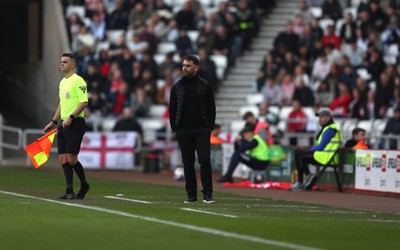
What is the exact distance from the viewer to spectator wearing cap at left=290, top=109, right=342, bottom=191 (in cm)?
2339

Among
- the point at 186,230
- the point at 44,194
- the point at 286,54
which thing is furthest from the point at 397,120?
the point at 186,230

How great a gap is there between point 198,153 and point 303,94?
13.4 metres

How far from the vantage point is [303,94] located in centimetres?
3131

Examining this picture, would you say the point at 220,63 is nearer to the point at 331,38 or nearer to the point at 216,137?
the point at 331,38

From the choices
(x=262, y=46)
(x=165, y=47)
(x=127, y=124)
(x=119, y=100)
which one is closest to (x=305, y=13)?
(x=262, y=46)

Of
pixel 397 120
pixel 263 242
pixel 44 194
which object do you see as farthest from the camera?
pixel 397 120

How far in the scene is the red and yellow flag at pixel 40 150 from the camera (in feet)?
61.6

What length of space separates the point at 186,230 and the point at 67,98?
201 inches

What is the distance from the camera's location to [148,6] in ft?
120

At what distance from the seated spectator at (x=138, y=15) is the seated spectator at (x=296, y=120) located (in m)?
7.28

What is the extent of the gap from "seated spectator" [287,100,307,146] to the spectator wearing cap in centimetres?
601

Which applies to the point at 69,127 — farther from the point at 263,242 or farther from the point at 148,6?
the point at 148,6

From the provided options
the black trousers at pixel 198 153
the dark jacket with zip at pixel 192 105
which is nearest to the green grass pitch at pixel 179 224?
the black trousers at pixel 198 153

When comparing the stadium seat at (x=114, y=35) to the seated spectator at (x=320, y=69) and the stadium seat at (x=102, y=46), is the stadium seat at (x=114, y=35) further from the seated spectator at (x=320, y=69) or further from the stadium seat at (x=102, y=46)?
the seated spectator at (x=320, y=69)
